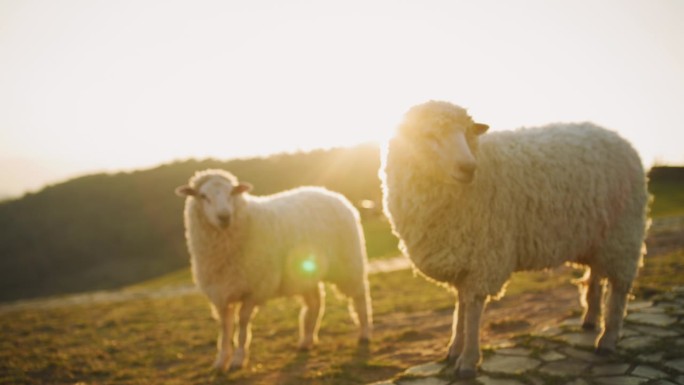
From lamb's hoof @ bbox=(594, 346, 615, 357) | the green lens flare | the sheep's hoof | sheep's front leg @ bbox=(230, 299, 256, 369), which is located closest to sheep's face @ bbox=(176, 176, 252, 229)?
sheep's front leg @ bbox=(230, 299, 256, 369)

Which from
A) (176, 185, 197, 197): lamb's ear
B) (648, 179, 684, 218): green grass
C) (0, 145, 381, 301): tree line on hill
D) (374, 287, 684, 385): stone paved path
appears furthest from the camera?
(0, 145, 381, 301): tree line on hill

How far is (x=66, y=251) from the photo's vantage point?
122ft

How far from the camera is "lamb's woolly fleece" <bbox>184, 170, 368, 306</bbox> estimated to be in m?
6.74

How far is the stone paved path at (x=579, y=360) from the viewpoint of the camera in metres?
4.38

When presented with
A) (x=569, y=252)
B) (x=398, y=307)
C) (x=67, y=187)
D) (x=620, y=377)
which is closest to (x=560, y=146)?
(x=569, y=252)

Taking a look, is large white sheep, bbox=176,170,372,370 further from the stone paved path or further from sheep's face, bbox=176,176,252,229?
the stone paved path

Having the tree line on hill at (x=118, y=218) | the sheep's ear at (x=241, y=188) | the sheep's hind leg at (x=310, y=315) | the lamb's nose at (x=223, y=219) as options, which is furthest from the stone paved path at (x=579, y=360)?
the tree line on hill at (x=118, y=218)

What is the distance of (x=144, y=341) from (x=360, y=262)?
505cm

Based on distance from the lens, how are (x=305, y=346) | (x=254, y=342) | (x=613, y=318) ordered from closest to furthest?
1. (x=613, y=318)
2. (x=305, y=346)
3. (x=254, y=342)

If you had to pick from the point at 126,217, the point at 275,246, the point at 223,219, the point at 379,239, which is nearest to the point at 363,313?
the point at 275,246

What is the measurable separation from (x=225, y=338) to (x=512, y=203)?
4261mm

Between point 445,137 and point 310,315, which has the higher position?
point 445,137

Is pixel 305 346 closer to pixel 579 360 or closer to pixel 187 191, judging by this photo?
pixel 187 191

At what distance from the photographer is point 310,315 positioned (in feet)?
25.3
